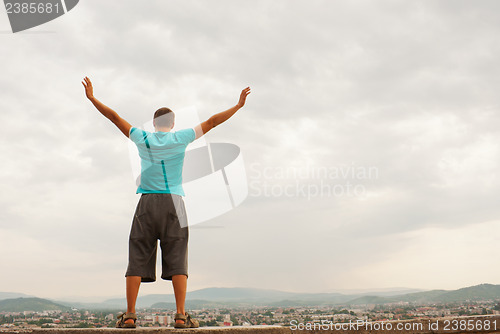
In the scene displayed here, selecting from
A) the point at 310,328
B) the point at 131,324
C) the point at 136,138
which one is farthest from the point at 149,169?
the point at 310,328

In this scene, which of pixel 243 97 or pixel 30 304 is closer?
pixel 243 97

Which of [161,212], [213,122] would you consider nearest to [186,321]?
[161,212]

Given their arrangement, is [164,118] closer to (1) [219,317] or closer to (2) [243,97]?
(2) [243,97]

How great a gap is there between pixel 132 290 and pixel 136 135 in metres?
1.92

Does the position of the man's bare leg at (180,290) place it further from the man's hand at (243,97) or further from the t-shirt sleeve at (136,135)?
the man's hand at (243,97)

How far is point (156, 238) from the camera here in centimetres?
566

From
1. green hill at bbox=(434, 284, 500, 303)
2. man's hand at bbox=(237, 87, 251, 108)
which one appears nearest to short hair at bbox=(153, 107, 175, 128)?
man's hand at bbox=(237, 87, 251, 108)

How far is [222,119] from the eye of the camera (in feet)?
19.5

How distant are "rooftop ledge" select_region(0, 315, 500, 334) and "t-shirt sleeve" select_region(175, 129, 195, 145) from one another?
2253 millimetres

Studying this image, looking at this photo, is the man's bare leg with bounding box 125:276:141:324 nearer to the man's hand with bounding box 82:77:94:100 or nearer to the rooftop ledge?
the rooftop ledge

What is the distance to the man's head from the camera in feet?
19.5

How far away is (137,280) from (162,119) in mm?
2049

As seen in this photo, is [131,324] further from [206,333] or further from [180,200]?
[180,200]

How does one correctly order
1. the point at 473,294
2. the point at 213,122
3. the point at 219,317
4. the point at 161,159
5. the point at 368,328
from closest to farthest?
the point at 161,159 → the point at 213,122 → the point at 368,328 → the point at 219,317 → the point at 473,294
